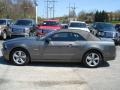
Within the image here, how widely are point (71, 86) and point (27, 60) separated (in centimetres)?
359

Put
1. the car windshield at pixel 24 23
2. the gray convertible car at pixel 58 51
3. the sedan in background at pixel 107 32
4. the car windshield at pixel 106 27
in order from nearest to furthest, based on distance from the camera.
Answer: the gray convertible car at pixel 58 51 → the sedan in background at pixel 107 32 → the car windshield at pixel 106 27 → the car windshield at pixel 24 23

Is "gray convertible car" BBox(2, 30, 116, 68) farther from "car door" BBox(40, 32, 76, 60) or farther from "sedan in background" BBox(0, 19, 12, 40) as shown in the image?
"sedan in background" BBox(0, 19, 12, 40)

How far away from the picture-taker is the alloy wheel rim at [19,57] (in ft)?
38.0

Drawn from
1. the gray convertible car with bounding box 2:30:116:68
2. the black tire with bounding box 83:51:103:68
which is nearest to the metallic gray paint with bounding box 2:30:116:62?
the gray convertible car with bounding box 2:30:116:68

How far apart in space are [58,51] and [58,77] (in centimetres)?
212

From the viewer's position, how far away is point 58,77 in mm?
9594

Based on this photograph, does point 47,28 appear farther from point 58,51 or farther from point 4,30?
point 58,51

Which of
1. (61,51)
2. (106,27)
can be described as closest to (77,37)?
(61,51)

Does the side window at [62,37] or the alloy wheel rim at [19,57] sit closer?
the alloy wheel rim at [19,57]

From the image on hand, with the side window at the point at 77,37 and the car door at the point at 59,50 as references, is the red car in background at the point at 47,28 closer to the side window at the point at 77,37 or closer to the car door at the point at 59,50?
the side window at the point at 77,37

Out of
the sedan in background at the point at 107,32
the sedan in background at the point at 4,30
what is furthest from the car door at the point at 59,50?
the sedan in background at the point at 4,30

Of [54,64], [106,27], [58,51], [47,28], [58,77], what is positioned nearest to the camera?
[58,77]

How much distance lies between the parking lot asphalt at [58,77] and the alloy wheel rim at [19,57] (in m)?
0.27

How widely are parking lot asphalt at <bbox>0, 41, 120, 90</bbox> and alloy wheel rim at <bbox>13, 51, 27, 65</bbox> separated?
0.88ft
